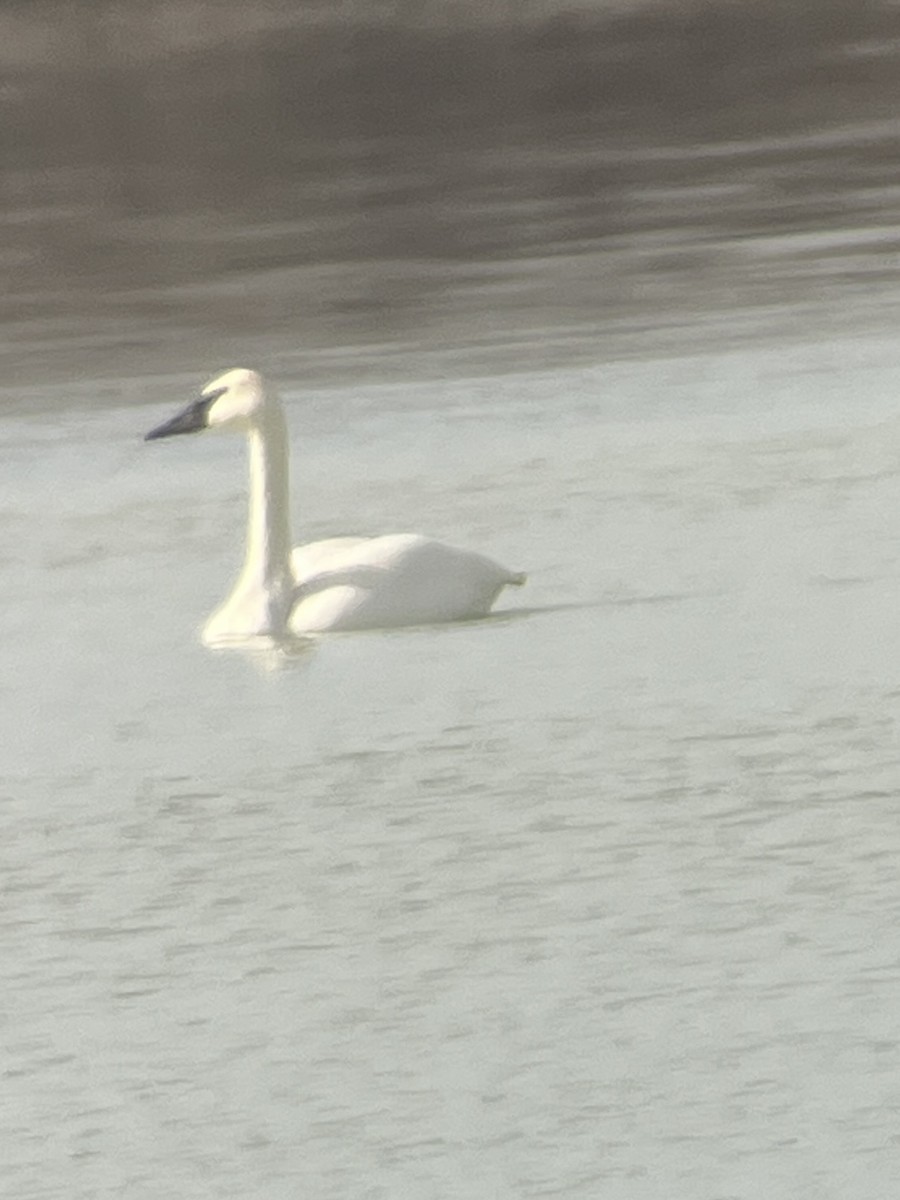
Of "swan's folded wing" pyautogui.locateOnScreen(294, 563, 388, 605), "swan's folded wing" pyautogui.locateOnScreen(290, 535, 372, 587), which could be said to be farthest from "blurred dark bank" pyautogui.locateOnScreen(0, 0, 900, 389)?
"swan's folded wing" pyautogui.locateOnScreen(294, 563, 388, 605)

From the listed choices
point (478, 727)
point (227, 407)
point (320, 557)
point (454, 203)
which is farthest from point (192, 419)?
point (454, 203)

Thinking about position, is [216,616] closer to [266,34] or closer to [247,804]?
[247,804]

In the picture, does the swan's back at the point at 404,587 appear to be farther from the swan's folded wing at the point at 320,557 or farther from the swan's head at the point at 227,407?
the swan's head at the point at 227,407

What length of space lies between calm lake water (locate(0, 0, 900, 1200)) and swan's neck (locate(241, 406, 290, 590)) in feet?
0.85

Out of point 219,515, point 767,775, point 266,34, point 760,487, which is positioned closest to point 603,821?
point 767,775

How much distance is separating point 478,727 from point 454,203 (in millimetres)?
10820

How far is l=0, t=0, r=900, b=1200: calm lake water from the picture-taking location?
5.27 meters

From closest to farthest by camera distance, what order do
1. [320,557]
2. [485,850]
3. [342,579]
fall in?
[485,850], [342,579], [320,557]

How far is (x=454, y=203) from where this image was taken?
59.4 ft

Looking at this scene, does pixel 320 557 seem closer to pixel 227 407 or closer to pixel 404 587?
pixel 404 587

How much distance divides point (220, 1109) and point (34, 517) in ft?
17.6

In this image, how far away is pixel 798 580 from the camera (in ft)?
28.6

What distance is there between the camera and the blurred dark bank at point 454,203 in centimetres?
1366

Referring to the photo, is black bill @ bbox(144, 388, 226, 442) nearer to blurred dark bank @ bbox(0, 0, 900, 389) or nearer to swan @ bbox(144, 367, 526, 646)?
swan @ bbox(144, 367, 526, 646)
